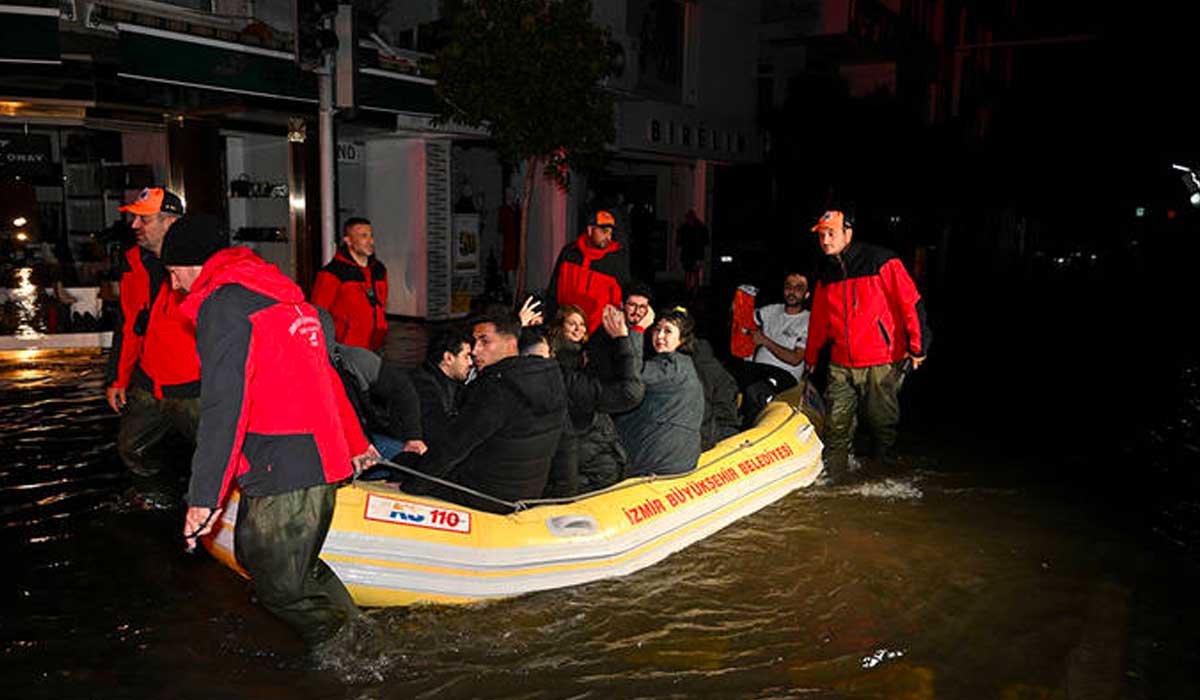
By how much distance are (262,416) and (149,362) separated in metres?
2.87

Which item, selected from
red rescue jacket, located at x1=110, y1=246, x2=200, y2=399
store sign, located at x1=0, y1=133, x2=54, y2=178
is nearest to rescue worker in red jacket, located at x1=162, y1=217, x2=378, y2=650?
red rescue jacket, located at x1=110, y1=246, x2=200, y2=399

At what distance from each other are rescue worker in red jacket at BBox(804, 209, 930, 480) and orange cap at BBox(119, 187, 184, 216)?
4589 mm

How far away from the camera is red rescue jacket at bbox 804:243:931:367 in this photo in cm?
786

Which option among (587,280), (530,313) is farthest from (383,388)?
(587,280)

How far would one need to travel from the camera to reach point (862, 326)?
7.93 metres

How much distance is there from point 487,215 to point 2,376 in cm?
1174

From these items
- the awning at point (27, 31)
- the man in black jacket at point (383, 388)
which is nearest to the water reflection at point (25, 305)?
the awning at point (27, 31)

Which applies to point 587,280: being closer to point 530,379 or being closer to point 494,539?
point 530,379

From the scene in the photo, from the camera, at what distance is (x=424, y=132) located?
669 inches

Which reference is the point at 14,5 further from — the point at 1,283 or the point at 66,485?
the point at 66,485

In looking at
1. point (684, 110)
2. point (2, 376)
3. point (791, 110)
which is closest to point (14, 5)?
point (2, 376)

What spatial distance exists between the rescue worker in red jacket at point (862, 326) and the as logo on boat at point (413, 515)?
3.88 meters

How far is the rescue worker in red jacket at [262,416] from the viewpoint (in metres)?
3.92

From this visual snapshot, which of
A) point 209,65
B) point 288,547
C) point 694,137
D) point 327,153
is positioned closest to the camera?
point 288,547
